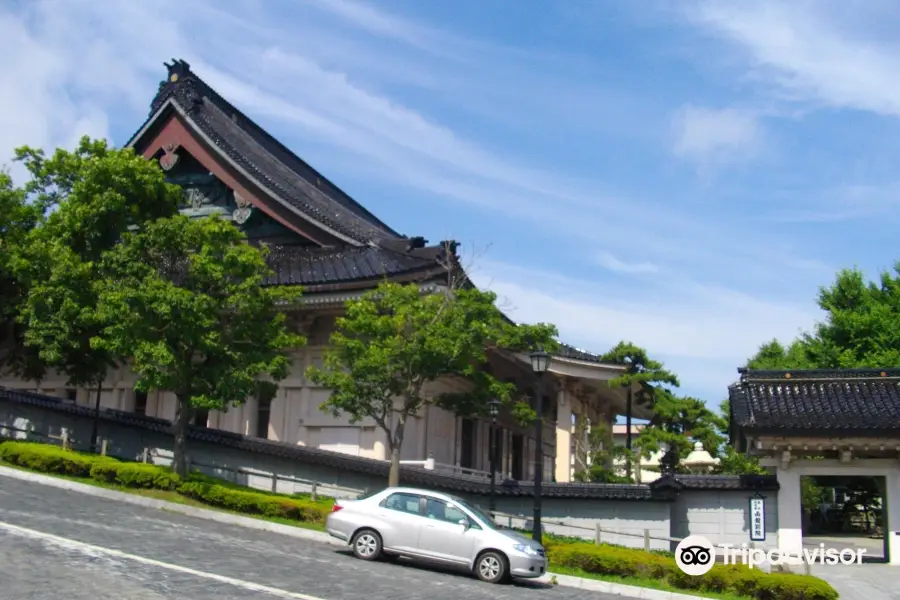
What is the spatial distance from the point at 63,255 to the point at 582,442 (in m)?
19.1

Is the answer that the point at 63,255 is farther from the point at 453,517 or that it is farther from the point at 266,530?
the point at 453,517

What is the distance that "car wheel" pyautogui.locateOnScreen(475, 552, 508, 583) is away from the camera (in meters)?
17.3

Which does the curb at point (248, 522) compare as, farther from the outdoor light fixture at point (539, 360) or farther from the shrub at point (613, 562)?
the outdoor light fixture at point (539, 360)

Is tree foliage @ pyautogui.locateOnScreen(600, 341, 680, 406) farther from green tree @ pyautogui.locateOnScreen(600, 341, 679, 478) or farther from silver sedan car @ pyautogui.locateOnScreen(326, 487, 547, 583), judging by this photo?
silver sedan car @ pyautogui.locateOnScreen(326, 487, 547, 583)

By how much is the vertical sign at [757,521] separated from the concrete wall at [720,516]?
49 centimetres

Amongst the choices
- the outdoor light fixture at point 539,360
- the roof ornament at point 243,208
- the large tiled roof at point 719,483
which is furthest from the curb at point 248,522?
the roof ornament at point 243,208

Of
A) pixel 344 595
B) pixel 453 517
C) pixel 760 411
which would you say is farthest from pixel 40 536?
pixel 760 411

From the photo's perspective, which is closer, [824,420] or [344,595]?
[344,595]

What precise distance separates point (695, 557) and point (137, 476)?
13.2 meters

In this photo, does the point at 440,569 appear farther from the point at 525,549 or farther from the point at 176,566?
the point at 176,566

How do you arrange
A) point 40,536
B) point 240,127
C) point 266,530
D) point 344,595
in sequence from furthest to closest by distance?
point 240,127 → point 266,530 → point 40,536 → point 344,595

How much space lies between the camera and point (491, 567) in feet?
57.2

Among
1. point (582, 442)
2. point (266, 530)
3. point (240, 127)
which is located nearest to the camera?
point (266, 530)

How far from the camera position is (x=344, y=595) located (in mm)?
14234
